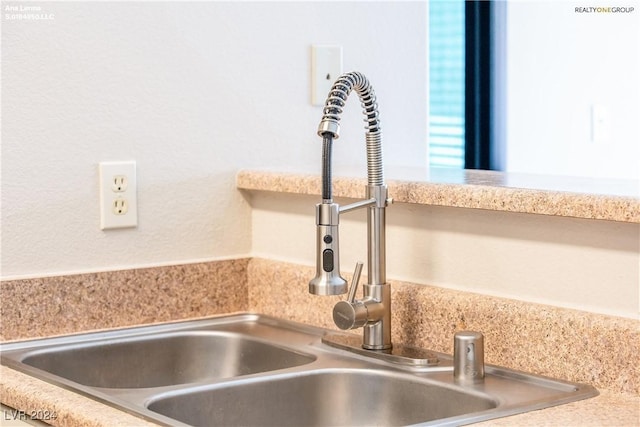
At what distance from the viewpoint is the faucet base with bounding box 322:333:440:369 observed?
1.40 meters

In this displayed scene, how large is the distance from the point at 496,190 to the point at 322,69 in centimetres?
64

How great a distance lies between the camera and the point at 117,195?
1.65 metres

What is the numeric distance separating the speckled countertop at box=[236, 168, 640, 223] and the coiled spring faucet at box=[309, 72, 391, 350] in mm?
56

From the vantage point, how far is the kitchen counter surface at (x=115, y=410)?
1.11 meters

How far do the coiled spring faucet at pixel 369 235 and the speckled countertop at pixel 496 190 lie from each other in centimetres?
6

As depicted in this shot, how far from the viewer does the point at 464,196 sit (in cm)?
136

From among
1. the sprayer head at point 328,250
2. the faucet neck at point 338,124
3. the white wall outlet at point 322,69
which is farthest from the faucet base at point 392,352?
the white wall outlet at point 322,69

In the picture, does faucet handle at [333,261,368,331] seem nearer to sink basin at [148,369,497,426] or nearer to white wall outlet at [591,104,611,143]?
sink basin at [148,369,497,426]

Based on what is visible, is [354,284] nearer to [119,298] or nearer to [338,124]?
[338,124]

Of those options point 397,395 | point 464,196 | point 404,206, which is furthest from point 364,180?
point 397,395

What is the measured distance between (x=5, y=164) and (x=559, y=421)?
924 mm

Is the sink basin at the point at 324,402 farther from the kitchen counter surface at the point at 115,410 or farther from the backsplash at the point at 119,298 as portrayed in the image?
the backsplash at the point at 119,298

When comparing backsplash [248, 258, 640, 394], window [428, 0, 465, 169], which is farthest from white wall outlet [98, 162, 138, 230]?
window [428, 0, 465, 169]

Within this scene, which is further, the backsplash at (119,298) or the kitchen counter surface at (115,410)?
the backsplash at (119,298)
